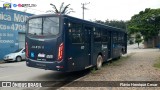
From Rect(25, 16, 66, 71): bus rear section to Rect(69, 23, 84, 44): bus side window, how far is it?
2.22 ft

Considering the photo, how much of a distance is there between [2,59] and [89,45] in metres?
15.4

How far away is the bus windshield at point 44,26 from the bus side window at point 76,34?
2.34ft

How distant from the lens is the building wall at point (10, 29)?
2593cm

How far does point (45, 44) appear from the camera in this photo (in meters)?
10.8

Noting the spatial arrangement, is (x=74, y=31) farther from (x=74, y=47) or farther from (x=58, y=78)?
(x=58, y=78)

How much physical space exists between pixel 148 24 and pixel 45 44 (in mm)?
48970

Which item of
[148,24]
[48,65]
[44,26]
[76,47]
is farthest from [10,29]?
[148,24]

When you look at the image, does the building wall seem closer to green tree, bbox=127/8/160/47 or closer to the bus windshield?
the bus windshield

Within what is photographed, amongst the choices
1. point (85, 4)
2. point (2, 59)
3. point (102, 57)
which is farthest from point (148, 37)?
point (102, 57)

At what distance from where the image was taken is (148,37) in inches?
2227

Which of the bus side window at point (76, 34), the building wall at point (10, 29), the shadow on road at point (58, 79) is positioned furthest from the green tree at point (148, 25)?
the bus side window at point (76, 34)

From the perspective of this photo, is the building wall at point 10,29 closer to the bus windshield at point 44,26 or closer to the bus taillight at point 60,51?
the bus windshield at point 44,26

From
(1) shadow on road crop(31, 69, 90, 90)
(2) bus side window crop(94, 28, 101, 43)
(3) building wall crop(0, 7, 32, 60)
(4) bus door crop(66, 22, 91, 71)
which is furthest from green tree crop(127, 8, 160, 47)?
(4) bus door crop(66, 22, 91, 71)

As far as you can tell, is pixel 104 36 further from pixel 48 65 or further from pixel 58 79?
pixel 48 65
